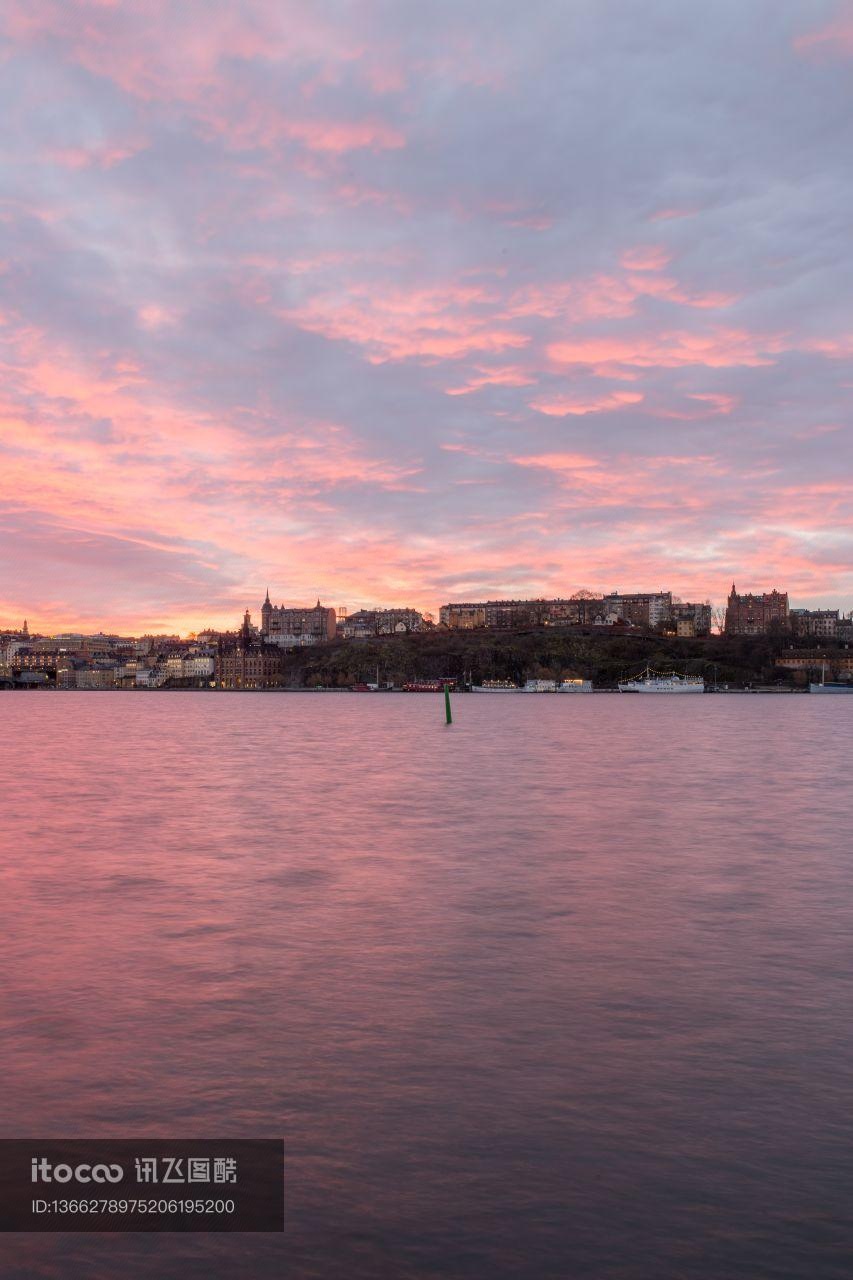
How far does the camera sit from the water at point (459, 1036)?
24.3 ft

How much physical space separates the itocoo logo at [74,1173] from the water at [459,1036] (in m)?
0.61

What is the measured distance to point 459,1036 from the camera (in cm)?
1178

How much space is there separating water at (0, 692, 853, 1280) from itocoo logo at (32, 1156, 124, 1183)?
24.1 inches

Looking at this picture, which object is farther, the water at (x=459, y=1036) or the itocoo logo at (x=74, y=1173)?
the itocoo logo at (x=74, y=1173)

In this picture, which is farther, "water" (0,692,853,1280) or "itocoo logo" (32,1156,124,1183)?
"itocoo logo" (32,1156,124,1183)

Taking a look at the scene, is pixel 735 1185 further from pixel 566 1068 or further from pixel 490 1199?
pixel 566 1068

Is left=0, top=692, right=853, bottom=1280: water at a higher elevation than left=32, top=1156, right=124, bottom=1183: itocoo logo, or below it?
below

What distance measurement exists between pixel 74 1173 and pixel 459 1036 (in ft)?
15.7

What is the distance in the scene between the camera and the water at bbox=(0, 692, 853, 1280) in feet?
24.3

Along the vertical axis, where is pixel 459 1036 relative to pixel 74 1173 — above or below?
below

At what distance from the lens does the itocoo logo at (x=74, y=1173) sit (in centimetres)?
823

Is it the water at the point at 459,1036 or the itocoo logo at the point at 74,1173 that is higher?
the itocoo logo at the point at 74,1173

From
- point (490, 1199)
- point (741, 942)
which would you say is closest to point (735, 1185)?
point (490, 1199)

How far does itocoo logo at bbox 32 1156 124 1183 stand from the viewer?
8.23 m
